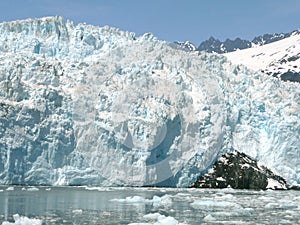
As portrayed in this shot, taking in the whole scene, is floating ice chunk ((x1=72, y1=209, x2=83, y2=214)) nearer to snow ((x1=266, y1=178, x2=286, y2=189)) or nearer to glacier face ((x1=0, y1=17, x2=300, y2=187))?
glacier face ((x1=0, y1=17, x2=300, y2=187))

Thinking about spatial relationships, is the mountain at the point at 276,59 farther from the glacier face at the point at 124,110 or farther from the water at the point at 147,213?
the water at the point at 147,213

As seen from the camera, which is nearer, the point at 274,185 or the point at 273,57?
the point at 274,185

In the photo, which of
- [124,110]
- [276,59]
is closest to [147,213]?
[124,110]

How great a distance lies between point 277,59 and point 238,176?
115 m

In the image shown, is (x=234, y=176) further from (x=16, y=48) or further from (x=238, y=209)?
(x=238, y=209)

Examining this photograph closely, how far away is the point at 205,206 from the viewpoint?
25.1 meters

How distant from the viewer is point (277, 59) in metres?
158

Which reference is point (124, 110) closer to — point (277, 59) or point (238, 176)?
point (238, 176)

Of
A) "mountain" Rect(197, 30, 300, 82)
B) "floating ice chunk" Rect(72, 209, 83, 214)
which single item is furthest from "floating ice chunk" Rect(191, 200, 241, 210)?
"mountain" Rect(197, 30, 300, 82)

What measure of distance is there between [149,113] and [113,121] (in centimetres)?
350

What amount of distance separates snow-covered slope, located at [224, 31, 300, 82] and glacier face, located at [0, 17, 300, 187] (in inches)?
3486

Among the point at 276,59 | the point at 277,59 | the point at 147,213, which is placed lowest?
the point at 147,213

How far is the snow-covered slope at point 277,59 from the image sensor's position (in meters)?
146

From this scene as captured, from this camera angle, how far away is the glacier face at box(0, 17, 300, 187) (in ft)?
139
